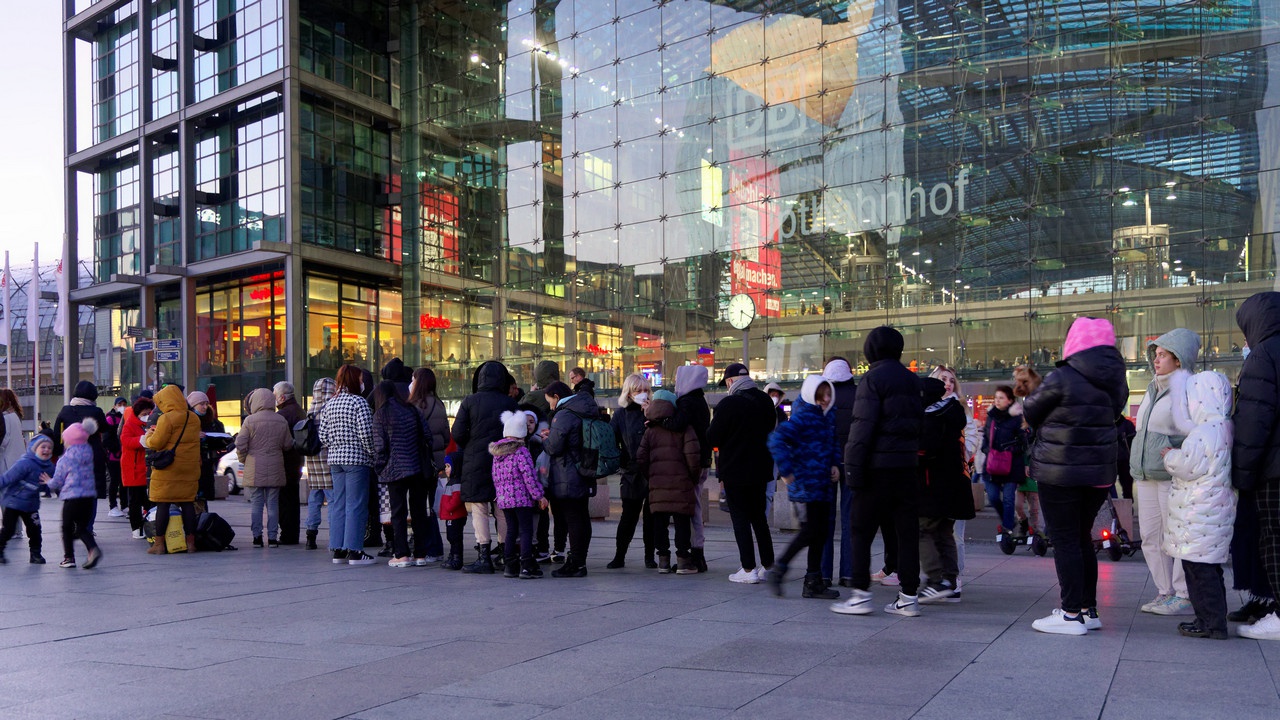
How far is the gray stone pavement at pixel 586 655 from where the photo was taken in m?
4.84

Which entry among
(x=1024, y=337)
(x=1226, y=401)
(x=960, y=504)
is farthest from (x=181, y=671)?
(x=1024, y=337)

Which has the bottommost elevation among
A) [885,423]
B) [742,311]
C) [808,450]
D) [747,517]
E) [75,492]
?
[747,517]

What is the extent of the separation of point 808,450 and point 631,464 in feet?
7.53

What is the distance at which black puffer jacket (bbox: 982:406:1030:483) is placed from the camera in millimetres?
11648

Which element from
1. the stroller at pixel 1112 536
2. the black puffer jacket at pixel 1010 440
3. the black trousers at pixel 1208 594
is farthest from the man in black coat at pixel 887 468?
the black puffer jacket at pixel 1010 440

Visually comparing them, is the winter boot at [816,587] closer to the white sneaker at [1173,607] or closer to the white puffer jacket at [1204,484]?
the white sneaker at [1173,607]

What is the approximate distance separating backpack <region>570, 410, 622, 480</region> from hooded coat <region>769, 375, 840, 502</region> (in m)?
1.98

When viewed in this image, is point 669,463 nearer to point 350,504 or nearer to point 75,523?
point 350,504

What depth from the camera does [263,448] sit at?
12672 mm

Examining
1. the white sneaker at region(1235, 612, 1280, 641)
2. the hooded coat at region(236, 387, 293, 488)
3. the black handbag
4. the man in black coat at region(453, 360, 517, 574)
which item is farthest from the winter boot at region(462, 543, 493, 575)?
the white sneaker at region(1235, 612, 1280, 641)

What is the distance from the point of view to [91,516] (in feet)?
36.7

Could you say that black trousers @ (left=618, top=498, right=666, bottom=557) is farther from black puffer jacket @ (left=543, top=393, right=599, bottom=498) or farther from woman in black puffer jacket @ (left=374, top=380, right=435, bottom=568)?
woman in black puffer jacket @ (left=374, top=380, right=435, bottom=568)

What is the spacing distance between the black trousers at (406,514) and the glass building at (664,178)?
1734 cm

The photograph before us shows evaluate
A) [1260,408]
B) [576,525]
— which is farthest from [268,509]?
[1260,408]
